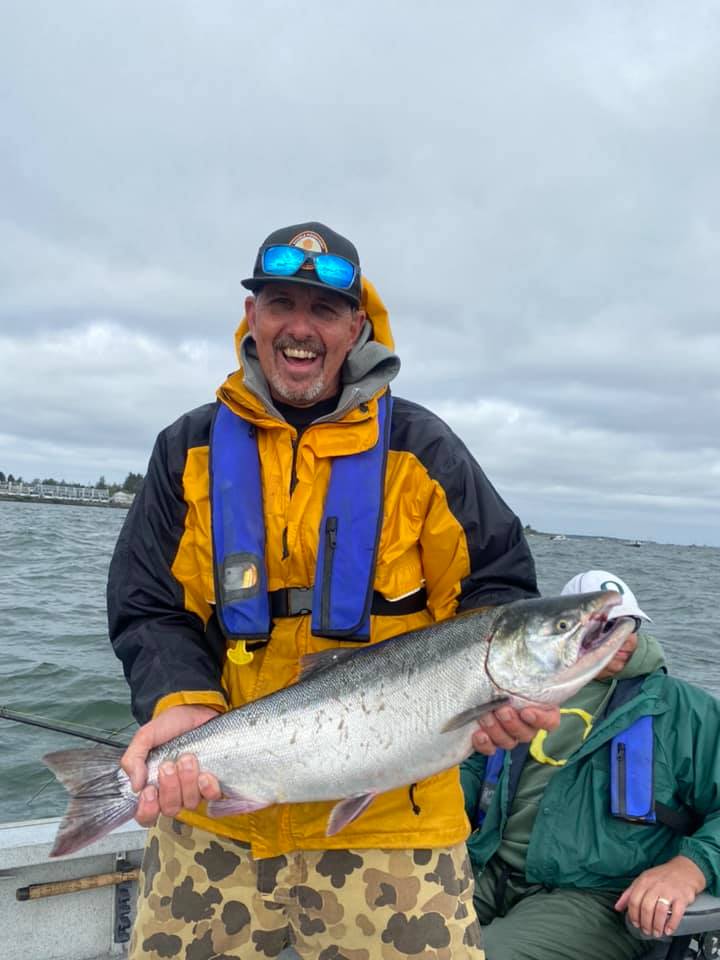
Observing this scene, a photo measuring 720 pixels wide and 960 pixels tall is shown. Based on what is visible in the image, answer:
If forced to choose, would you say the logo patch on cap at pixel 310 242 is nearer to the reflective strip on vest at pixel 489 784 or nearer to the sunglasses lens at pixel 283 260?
the sunglasses lens at pixel 283 260

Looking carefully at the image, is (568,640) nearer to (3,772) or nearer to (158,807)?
(158,807)

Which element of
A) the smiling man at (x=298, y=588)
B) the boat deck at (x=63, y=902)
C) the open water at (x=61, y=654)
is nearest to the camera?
the smiling man at (x=298, y=588)

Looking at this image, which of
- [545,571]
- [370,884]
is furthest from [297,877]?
[545,571]

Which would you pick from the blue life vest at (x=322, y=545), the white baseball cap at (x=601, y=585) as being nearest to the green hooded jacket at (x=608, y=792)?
the white baseball cap at (x=601, y=585)

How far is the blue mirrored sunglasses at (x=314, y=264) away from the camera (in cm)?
364

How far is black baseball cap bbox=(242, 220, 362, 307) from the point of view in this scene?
362 centimetres

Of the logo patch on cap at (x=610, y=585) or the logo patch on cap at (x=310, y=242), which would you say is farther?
the logo patch on cap at (x=610, y=585)

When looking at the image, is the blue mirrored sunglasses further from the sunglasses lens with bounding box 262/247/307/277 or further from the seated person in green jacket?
the seated person in green jacket

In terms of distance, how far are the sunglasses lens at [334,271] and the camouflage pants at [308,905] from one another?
99.3 inches

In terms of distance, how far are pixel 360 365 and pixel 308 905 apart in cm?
243

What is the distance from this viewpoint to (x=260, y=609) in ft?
11.4

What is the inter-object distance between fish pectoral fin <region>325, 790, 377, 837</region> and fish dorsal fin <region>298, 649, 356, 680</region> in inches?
21.0

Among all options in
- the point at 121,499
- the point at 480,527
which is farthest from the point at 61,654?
the point at 121,499

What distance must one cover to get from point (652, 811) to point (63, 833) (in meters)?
3.15
